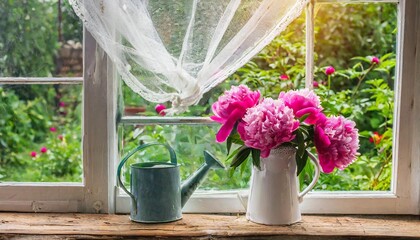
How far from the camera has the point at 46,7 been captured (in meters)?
1.91

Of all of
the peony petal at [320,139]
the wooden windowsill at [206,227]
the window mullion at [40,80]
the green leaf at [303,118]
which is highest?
the window mullion at [40,80]

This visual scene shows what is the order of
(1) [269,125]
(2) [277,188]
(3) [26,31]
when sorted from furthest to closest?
1. (3) [26,31]
2. (2) [277,188]
3. (1) [269,125]

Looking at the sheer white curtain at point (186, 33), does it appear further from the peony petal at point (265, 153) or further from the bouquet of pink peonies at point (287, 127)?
the peony petal at point (265, 153)

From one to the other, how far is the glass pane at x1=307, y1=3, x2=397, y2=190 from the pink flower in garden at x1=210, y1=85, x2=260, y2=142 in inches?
12.5

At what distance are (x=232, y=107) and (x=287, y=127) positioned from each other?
6.9 inches

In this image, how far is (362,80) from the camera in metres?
2.20

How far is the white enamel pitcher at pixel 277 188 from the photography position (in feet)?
5.18

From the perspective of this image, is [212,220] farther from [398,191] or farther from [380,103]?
[380,103]

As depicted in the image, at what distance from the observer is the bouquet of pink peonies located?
1.48 meters

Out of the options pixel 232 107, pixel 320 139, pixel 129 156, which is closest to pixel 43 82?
pixel 129 156

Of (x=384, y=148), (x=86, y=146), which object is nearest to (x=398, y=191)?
(x=384, y=148)

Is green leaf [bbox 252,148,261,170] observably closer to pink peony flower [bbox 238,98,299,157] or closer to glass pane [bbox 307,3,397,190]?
pink peony flower [bbox 238,98,299,157]

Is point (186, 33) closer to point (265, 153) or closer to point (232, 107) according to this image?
point (232, 107)

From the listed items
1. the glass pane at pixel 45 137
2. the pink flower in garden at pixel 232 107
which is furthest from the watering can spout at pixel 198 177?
the glass pane at pixel 45 137
